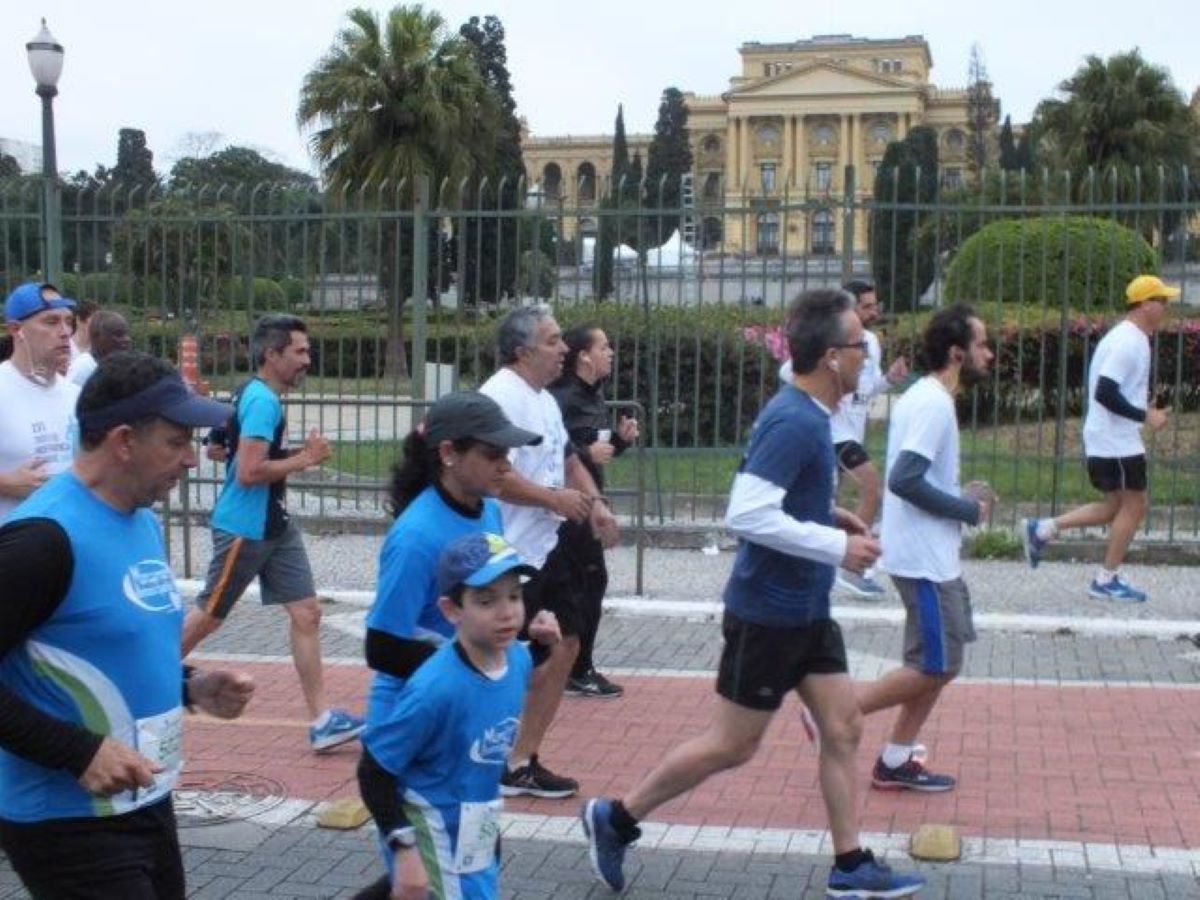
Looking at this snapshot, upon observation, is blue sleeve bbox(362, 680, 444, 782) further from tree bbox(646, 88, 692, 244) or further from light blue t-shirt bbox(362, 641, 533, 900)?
tree bbox(646, 88, 692, 244)

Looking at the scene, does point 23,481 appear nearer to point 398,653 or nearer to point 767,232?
point 398,653

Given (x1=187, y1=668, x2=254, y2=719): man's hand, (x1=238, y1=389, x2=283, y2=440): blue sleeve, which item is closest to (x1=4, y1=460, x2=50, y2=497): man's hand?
(x1=238, y1=389, x2=283, y2=440): blue sleeve

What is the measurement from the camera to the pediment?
274 feet

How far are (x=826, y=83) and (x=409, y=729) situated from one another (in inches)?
3322

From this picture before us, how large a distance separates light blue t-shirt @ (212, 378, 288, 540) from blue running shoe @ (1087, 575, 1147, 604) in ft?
17.6

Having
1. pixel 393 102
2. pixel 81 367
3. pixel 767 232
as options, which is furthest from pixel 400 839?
pixel 393 102

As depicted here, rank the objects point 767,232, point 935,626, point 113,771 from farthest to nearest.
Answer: point 767,232 < point 935,626 < point 113,771

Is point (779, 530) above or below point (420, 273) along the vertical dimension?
below

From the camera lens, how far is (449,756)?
3477 millimetres

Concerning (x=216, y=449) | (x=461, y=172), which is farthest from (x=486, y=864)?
(x=461, y=172)

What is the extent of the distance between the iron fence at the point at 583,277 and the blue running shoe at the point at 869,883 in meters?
5.91

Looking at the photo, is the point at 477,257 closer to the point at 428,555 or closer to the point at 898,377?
the point at 898,377

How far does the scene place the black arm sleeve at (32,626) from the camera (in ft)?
9.41

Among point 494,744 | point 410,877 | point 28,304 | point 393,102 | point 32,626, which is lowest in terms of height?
point 410,877
